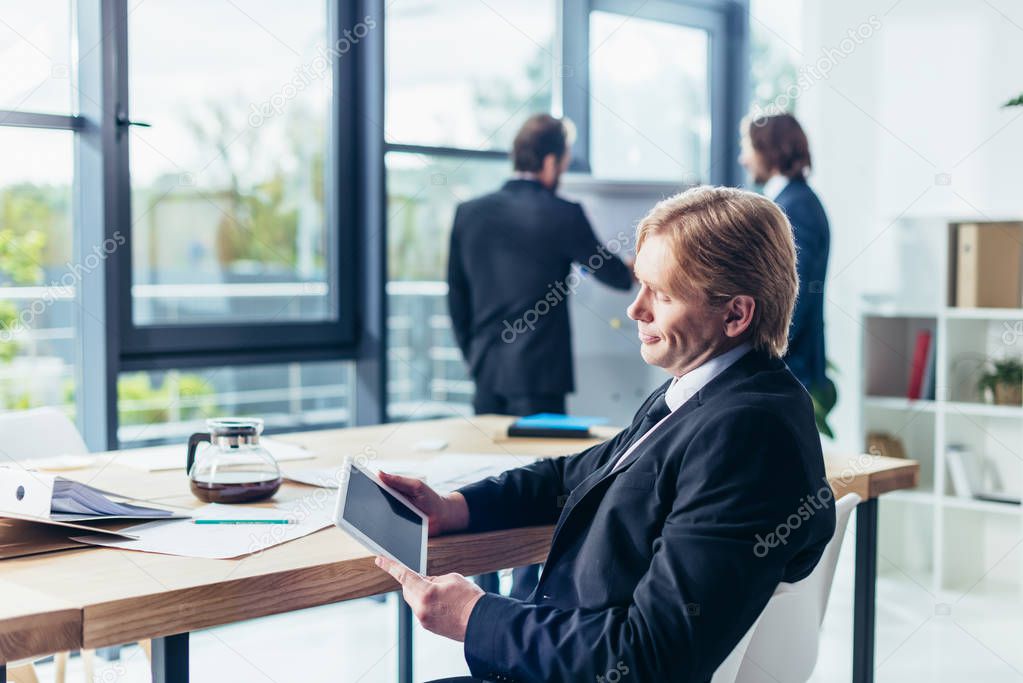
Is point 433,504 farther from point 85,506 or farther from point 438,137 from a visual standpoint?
point 438,137

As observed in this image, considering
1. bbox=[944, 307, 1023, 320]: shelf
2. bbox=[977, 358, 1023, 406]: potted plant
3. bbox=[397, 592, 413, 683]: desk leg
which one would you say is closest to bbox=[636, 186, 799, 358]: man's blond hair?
bbox=[397, 592, 413, 683]: desk leg

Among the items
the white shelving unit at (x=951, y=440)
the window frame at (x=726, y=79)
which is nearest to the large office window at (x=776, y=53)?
the window frame at (x=726, y=79)

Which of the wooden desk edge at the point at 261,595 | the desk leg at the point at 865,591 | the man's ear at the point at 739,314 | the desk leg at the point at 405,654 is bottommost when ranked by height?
the desk leg at the point at 405,654

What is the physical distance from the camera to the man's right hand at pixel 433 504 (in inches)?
62.9

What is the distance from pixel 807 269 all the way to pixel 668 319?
7.24ft

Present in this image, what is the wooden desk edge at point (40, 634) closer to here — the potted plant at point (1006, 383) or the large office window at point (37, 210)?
the large office window at point (37, 210)

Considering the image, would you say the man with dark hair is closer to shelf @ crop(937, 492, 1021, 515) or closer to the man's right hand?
shelf @ crop(937, 492, 1021, 515)

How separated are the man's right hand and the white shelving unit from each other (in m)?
2.81

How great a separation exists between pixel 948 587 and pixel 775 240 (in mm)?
3078

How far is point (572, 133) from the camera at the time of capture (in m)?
3.57

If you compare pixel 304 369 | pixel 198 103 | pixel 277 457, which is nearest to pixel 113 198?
pixel 198 103

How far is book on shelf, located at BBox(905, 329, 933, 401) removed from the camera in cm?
404

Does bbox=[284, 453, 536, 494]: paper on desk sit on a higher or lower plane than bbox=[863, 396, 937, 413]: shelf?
higher

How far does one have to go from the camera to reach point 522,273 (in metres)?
3.46
